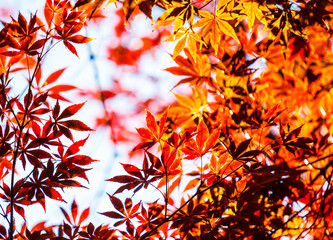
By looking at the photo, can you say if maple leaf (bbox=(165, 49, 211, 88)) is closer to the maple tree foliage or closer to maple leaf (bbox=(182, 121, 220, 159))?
the maple tree foliage

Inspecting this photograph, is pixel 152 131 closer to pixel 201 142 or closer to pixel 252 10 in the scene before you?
pixel 201 142

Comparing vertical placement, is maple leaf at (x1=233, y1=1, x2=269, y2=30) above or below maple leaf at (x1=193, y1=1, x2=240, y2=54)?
above

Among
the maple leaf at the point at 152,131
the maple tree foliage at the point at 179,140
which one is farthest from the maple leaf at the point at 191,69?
the maple leaf at the point at 152,131

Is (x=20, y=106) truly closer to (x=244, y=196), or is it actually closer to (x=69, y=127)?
(x=69, y=127)

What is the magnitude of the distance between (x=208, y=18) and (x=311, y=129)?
39.2 inches

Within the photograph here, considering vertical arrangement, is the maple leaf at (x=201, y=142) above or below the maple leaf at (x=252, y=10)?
below

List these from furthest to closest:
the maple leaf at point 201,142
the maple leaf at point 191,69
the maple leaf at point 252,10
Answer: the maple leaf at point 191,69
the maple leaf at point 252,10
the maple leaf at point 201,142

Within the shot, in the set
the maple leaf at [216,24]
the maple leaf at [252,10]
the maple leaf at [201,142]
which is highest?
the maple leaf at [252,10]

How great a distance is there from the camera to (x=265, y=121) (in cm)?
101

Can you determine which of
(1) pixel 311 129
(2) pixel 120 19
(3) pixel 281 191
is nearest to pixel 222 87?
(3) pixel 281 191

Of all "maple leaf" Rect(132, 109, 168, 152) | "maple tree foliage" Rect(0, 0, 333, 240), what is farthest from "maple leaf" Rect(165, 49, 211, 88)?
"maple leaf" Rect(132, 109, 168, 152)

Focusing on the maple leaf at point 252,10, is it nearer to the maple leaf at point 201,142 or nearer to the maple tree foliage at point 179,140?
the maple tree foliage at point 179,140

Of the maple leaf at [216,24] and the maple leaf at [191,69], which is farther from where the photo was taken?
the maple leaf at [191,69]

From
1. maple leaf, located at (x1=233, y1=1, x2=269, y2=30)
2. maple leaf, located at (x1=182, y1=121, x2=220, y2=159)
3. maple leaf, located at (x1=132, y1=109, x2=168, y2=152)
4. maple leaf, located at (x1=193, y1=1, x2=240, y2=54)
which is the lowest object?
maple leaf, located at (x1=182, y1=121, x2=220, y2=159)
